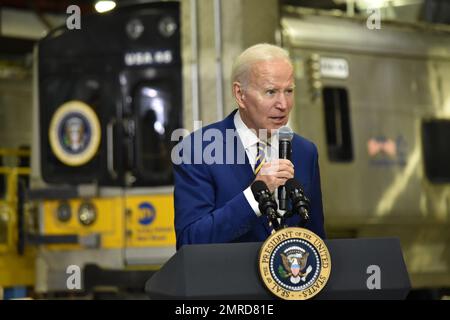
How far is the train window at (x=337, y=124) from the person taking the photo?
7871 millimetres

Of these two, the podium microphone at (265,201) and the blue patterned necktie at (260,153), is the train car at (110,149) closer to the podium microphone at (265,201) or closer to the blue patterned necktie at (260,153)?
the blue patterned necktie at (260,153)

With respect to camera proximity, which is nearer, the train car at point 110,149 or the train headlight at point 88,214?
the train car at point 110,149

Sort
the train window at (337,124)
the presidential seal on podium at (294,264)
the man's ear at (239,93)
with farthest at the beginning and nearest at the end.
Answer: the train window at (337,124)
the man's ear at (239,93)
the presidential seal on podium at (294,264)

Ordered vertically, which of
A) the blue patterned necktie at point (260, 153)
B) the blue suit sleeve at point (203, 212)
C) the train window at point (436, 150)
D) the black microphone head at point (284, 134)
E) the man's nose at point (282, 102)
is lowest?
the blue suit sleeve at point (203, 212)

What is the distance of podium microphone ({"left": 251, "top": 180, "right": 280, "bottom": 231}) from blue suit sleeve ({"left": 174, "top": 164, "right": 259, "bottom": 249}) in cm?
9

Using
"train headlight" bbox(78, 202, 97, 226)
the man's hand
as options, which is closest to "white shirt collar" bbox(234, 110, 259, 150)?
the man's hand

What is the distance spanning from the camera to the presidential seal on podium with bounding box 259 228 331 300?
2.36 meters

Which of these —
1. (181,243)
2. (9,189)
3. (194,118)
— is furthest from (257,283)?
(9,189)

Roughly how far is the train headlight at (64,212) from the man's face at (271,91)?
17.8ft

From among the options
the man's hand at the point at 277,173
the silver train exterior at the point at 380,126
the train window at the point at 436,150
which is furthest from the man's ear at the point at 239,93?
the train window at the point at 436,150

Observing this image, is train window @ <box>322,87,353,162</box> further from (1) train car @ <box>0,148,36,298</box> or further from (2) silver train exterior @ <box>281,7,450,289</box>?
(1) train car @ <box>0,148,36,298</box>

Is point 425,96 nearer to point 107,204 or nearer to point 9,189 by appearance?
point 107,204

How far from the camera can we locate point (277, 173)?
8.40ft
